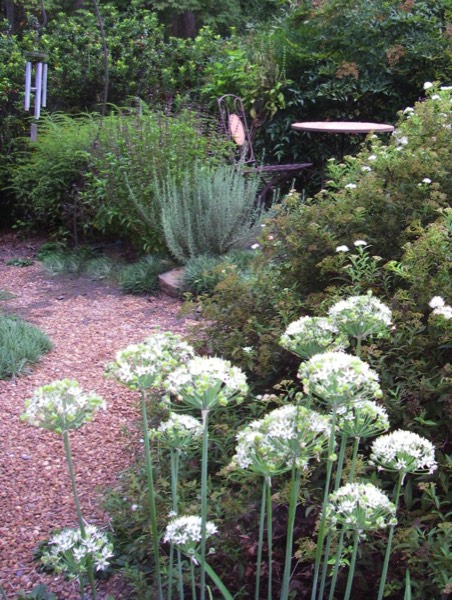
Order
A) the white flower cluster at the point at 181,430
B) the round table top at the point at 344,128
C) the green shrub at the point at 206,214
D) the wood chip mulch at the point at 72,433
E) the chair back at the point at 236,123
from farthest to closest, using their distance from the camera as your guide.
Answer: the chair back at the point at 236,123 → the round table top at the point at 344,128 → the green shrub at the point at 206,214 → the wood chip mulch at the point at 72,433 → the white flower cluster at the point at 181,430

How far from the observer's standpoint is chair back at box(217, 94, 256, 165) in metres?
7.80

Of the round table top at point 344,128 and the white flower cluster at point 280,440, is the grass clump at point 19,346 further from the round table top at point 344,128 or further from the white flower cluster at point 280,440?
the round table top at point 344,128

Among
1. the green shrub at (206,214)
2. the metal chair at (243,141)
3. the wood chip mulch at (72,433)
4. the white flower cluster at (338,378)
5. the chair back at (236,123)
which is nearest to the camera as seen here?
the white flower cluster at (338,378)

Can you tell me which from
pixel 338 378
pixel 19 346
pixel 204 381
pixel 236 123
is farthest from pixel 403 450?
pixel 236 123

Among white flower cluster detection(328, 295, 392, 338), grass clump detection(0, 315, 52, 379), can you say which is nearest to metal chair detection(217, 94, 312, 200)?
grass clump detection(0, 315, 52, 379)

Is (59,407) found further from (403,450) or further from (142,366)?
(403,450)

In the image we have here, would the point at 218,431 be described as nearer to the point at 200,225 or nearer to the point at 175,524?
the point at 175,524

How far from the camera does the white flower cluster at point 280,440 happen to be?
123 centimetres

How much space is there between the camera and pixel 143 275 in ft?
19.3

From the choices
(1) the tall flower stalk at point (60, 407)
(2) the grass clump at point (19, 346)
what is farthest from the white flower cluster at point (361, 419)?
(2) the grass clump at point (19, 346)

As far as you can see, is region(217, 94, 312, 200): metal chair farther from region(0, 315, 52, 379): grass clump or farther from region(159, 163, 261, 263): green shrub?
region(0, 315, 52, 379): grass clump

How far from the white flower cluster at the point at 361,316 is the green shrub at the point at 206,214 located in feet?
14.1

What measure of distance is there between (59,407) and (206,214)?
4.66 meters

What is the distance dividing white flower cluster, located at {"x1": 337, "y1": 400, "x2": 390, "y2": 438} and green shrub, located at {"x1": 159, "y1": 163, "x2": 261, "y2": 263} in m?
4.43
